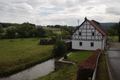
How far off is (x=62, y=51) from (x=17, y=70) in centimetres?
1286

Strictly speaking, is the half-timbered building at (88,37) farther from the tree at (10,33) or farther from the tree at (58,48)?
the tree at (10,33)

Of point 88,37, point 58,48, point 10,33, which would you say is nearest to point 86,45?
point 88,37

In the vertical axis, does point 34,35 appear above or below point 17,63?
above

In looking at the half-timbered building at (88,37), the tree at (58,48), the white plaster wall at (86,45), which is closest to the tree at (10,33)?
the tree at (58,48)

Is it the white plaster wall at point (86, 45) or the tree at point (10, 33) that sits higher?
the tree at point (10, 33)

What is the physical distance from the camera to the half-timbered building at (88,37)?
23469 mm

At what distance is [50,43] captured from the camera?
40406 mm

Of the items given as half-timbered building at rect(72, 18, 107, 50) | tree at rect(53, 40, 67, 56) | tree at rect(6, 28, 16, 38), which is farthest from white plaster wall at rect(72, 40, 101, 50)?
tree at rect(6, 28, 16, 38)

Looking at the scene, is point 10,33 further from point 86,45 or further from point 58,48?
point 86,45

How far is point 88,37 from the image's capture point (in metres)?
24.6

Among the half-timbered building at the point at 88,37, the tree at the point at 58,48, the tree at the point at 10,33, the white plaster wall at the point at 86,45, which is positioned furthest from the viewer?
the tree at the point at 10,33

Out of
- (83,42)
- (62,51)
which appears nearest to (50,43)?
(62,51)

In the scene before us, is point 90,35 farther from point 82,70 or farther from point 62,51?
point 82,70

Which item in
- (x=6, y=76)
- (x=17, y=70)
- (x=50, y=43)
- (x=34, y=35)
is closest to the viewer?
(x=6, y=76)
